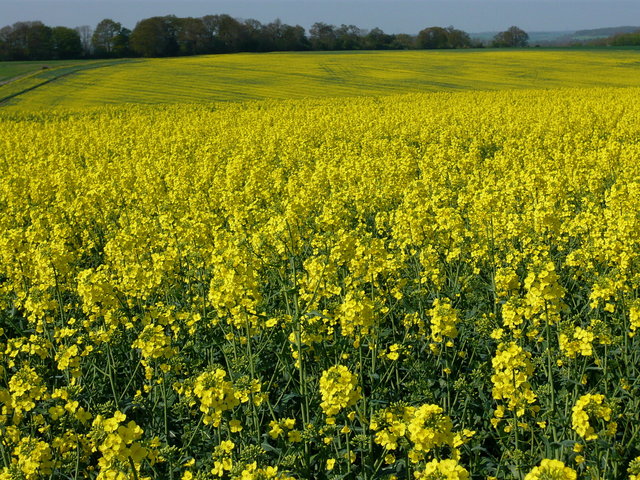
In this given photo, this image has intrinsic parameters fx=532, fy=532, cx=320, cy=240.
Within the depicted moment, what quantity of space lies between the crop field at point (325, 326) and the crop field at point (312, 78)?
1051 inches

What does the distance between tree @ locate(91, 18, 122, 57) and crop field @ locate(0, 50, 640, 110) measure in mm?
24599

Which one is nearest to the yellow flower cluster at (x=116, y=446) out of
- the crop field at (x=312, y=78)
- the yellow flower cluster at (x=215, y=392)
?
the yellow flower cluster at (x=215, y=392)

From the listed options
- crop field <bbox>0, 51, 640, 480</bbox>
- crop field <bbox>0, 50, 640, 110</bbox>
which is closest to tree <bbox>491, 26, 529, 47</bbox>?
crop field <bbox>0, 50, 640, 110</bbox>

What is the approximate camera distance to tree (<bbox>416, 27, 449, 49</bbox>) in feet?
303

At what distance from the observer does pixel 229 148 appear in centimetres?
1772

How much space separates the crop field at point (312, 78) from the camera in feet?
129

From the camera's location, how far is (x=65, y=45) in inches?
3078

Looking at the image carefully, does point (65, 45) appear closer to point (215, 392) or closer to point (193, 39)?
point (193, 39)

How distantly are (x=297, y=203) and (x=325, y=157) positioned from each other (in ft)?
23.2

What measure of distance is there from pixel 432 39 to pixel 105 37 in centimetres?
5392

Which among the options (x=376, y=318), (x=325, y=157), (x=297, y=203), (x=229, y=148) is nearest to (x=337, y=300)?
(x=376, y=318)

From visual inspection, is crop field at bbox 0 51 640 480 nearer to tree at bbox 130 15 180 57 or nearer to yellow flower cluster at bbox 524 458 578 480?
yellow flower cluster at bbox 524 458 578 480

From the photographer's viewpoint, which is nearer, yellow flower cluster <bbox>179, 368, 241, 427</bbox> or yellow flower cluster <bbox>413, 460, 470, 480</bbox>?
yellow flower cluster <bbox>413, 460, 470, 480</bbox>

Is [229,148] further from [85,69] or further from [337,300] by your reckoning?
[85,69]
